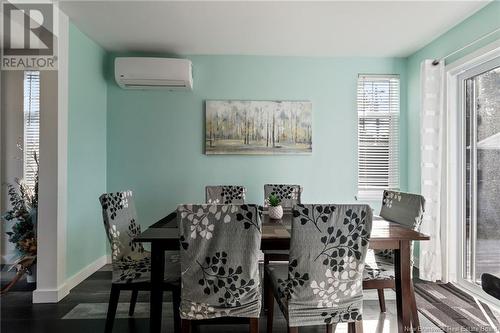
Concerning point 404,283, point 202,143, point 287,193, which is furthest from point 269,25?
point 404,283

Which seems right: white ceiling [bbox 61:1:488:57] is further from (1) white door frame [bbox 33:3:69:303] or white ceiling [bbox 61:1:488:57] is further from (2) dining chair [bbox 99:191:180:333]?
(2) dining chair [bbox 99:191:180:333]

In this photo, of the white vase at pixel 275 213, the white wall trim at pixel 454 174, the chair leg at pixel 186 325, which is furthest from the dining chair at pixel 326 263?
the white wall trim at pixel 454 174

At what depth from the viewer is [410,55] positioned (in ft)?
12.4

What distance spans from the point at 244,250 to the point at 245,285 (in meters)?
0.19

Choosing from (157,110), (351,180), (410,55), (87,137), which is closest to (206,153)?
(157,110)

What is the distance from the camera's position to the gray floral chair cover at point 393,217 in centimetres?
207

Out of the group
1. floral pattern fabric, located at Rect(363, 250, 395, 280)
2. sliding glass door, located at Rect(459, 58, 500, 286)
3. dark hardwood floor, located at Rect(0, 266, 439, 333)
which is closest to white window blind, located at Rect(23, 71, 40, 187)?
dark hardwood floor, located at Rect(0, 266, 439, 333)

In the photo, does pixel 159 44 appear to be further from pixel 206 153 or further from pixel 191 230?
pixel 191 230

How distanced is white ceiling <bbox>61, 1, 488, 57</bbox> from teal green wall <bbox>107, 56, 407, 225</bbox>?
26 cm

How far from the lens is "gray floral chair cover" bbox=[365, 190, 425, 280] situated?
2.07 meters

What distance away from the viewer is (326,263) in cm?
153

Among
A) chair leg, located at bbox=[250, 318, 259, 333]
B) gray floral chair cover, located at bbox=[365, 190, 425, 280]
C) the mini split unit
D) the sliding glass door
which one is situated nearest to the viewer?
chair leg, located at bbox=[250, 318, 259, 333]

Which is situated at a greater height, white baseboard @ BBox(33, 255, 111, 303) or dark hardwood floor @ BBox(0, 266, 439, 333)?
white baseboard @ BBox(33, 255, 111, 303)

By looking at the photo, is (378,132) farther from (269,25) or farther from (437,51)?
(269,25)
